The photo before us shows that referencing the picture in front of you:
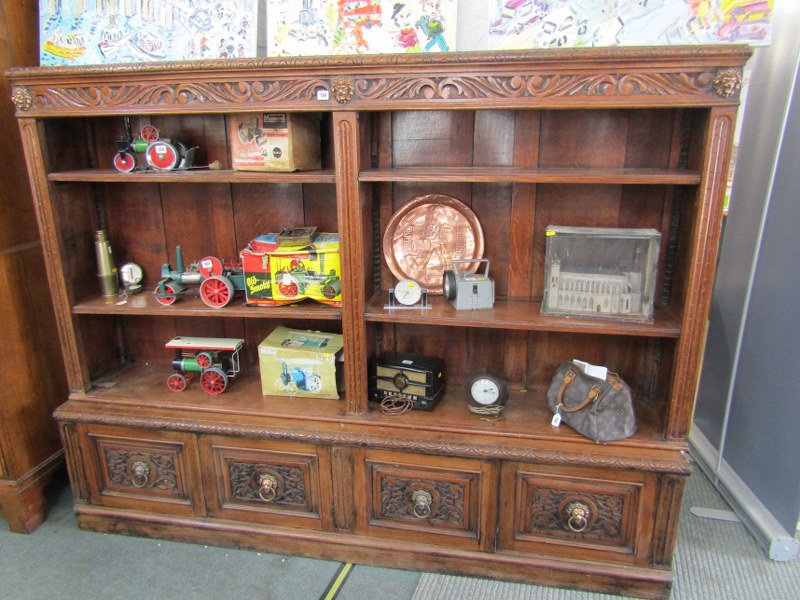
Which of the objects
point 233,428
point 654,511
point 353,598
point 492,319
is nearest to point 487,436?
point 492,319

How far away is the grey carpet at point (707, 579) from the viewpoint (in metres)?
1.88

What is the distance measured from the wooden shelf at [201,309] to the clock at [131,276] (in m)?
0.08

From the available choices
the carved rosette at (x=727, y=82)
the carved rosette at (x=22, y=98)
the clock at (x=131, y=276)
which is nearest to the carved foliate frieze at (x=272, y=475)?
the clock at (x=131, y=276)

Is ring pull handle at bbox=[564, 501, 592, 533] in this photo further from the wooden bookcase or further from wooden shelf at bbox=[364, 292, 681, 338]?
wooden shelf at bbox=[364, 292, 681, 338]

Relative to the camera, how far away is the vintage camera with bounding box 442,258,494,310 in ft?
6.36

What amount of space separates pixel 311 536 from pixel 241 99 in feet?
5.11

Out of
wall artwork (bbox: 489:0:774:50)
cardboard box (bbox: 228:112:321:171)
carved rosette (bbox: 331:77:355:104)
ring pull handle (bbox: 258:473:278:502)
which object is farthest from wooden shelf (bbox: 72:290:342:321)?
wall artwork (bbox: 489:0:774:50)

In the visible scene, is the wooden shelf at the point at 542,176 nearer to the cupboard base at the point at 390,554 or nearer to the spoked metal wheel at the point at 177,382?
the spoked metal wheel at the point at 177,382

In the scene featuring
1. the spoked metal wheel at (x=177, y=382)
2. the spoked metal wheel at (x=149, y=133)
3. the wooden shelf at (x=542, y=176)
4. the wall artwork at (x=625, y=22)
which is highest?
the wall artwork at (x=625, y=22)

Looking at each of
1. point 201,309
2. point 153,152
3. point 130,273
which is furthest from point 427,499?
point 153,152

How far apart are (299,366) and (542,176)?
111 cm

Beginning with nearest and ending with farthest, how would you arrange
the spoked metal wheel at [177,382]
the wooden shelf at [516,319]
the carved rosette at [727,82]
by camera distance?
the carved rosette at [727,82] → the wooden shelf at [516,319] → the spoked metal wheel at [177,382]

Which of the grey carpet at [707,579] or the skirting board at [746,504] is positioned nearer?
the grey carpet at [707,579]

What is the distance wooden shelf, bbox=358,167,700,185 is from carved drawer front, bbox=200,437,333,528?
1.00 meters
